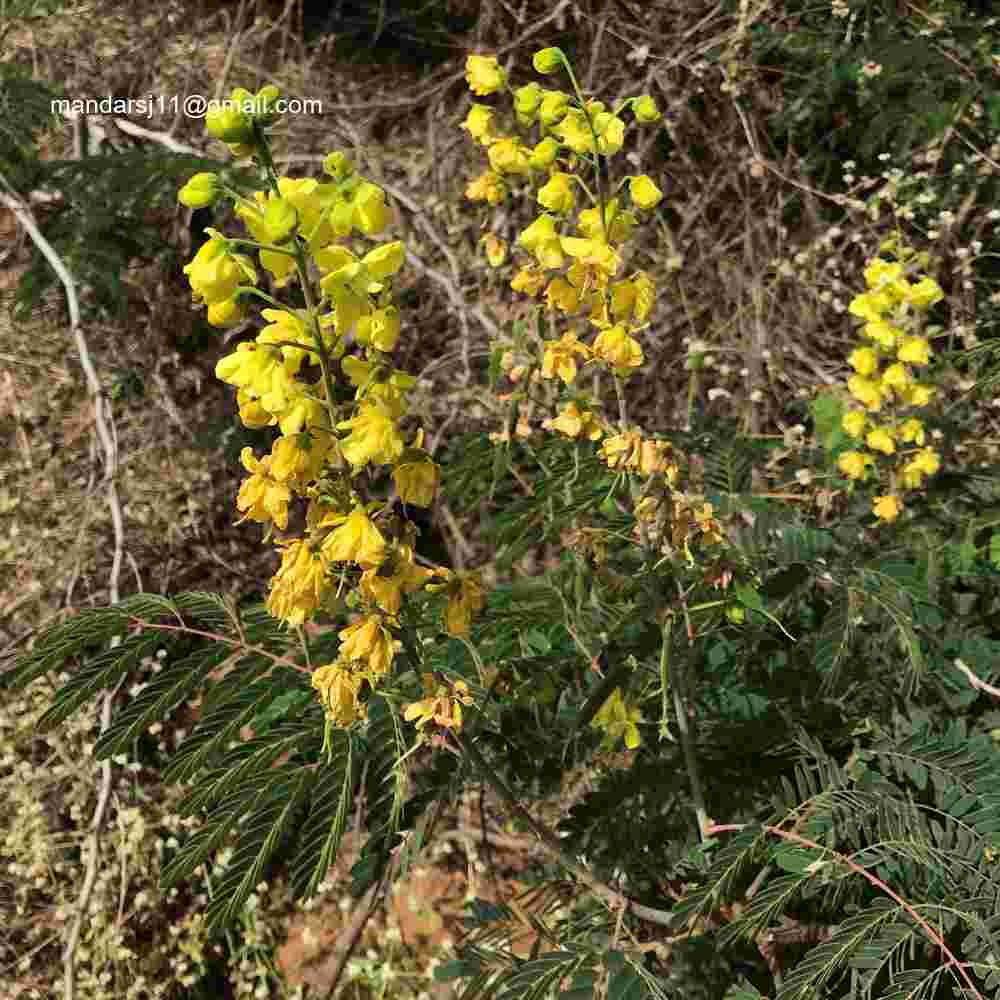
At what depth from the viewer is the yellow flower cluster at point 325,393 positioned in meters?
1.00

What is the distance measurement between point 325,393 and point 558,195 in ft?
1.57

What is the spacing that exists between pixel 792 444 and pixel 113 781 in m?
1.79

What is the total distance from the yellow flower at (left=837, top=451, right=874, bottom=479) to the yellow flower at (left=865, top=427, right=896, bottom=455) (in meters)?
0.03

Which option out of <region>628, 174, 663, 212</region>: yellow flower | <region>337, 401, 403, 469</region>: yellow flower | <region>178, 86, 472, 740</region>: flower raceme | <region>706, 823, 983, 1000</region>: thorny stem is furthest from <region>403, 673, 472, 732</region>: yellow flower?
<region>628, 174, 663, 212</region>: yellow flower

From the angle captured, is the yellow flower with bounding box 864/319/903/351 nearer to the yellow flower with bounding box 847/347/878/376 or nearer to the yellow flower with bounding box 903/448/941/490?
the yellow flower with bounding box 847/347/878/376

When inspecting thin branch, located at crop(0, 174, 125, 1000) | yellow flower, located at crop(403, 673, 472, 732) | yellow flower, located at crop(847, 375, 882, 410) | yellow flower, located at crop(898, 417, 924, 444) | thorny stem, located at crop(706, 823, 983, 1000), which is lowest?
thin branch, located at crop(0, 174, 125, 1000)

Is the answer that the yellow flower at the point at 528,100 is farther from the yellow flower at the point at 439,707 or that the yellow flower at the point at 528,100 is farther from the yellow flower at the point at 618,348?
the yellow flower at the point at 439,707

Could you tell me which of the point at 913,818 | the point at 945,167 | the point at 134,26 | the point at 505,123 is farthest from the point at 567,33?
the point at 913,818

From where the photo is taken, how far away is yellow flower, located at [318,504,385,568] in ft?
3.40

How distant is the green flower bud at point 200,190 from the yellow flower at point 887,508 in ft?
4.72

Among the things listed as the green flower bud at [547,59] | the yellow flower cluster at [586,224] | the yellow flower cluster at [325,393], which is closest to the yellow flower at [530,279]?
the yellow flower cluster at [586,224]

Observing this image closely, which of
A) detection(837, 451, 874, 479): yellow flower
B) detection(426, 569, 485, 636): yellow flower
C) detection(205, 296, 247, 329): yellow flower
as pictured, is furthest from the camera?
detection(837, 451, 874, 479): yellow flower

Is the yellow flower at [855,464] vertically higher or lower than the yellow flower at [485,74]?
lower

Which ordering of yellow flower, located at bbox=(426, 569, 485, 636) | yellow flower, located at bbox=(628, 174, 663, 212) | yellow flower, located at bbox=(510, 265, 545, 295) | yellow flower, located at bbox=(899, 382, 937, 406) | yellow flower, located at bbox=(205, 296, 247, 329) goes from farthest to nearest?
yellow flower, located at bbox=(899, 382, 937, 406)
yellow flower, located at bbox=(510, 265, 545, 295)
yellow flower, located at bbox=(628, 174, 663, 212)
yellow flower, located at bbox=(426, 569, 485, 636)
yellow flower, located at bbox=(205, 296, 247, 329)
